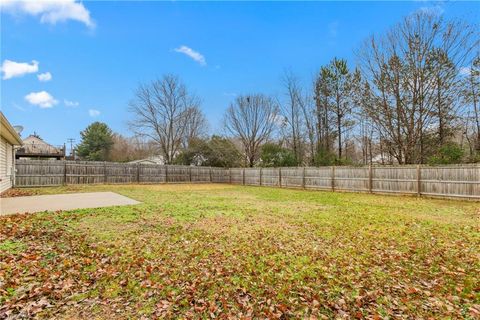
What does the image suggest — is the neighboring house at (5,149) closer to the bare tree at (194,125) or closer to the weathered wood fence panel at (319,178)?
the weathered wood fence panel at (319,178)

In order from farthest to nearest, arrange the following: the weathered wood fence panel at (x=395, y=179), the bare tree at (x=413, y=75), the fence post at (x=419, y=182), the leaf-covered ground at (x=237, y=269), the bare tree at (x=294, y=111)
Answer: the bare tree at (x=294, y=111) → the bare tree at (x=413, y=75) → the weathered wood fence panel at (x=395, y=179) → the fence post at (x=419, y=182) → the leaf-covered ground at (x=237, y=269)

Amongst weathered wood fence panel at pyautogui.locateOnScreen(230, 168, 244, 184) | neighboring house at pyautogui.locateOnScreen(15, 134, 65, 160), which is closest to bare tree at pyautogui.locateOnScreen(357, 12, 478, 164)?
weathered wood fence panel at pyautogui.locateOnScreen(230, 168, 244, 184)

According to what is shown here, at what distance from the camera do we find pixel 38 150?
97.4 feet

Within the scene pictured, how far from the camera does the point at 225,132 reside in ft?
90.3

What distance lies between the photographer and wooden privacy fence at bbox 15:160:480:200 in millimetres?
10094

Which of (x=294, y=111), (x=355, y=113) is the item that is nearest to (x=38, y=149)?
(x=294, y=111)

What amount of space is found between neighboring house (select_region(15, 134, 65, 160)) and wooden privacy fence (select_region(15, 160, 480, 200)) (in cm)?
1732

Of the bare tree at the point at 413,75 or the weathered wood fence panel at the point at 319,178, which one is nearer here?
the bare tree at the point at 413,75

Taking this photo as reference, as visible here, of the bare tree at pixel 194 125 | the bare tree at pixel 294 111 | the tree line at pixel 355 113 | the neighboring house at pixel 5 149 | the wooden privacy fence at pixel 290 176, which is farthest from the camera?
the bare tree at pixel 194 125

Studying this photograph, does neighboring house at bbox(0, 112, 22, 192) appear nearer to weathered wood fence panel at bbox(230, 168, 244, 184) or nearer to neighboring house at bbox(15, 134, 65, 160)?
weathered wood fence panel at bbox(230, 168, 244, 184)

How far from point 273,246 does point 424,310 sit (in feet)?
7.13

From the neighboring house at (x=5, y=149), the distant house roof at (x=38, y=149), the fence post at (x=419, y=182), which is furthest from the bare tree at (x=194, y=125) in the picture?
the fence post at (x=419, y=182)

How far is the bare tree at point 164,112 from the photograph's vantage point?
28.1 m

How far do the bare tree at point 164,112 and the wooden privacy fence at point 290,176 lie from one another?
25.4 feet
